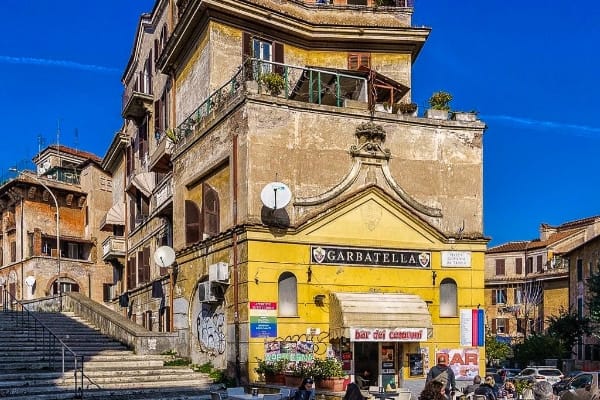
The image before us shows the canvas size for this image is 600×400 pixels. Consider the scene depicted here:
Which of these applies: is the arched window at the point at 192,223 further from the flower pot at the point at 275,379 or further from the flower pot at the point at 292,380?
the flower pot at the point at 292,380

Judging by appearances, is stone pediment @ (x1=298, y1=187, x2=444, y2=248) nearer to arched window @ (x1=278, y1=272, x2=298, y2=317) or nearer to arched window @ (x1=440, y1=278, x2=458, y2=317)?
arched window @ (x1=278, y1=272, x2=298, y2=317)

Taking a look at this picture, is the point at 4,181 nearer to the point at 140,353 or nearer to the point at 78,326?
the point at 78,326

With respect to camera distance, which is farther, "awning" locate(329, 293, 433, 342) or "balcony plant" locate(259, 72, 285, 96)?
"balcony plant" locate(259, 72, 285, 96)

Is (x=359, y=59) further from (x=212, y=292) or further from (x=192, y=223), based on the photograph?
(x=212, y=292)

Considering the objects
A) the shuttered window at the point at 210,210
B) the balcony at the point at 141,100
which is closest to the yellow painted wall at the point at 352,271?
the shuttered window at the point at 210,210

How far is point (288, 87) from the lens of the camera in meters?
23.1

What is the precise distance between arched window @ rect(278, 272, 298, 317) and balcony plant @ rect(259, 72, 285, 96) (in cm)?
530

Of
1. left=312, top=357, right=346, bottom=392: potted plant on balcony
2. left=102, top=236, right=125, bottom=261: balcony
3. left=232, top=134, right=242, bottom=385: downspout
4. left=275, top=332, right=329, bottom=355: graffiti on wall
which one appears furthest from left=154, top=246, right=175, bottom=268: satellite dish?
left=102, top=236, right=125, bottom=261: balcony

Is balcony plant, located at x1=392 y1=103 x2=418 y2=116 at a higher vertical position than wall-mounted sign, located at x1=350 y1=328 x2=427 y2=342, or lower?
higher

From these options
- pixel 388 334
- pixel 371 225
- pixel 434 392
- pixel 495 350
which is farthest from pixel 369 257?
pixel 495 350

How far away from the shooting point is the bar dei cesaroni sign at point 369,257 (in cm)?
2142

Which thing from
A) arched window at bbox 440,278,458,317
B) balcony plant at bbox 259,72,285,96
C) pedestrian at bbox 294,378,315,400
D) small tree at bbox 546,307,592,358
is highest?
balcony plant at bbox 259,72,285,96

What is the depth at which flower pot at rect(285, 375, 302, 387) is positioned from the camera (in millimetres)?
18516

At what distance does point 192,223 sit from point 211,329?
148 inches
